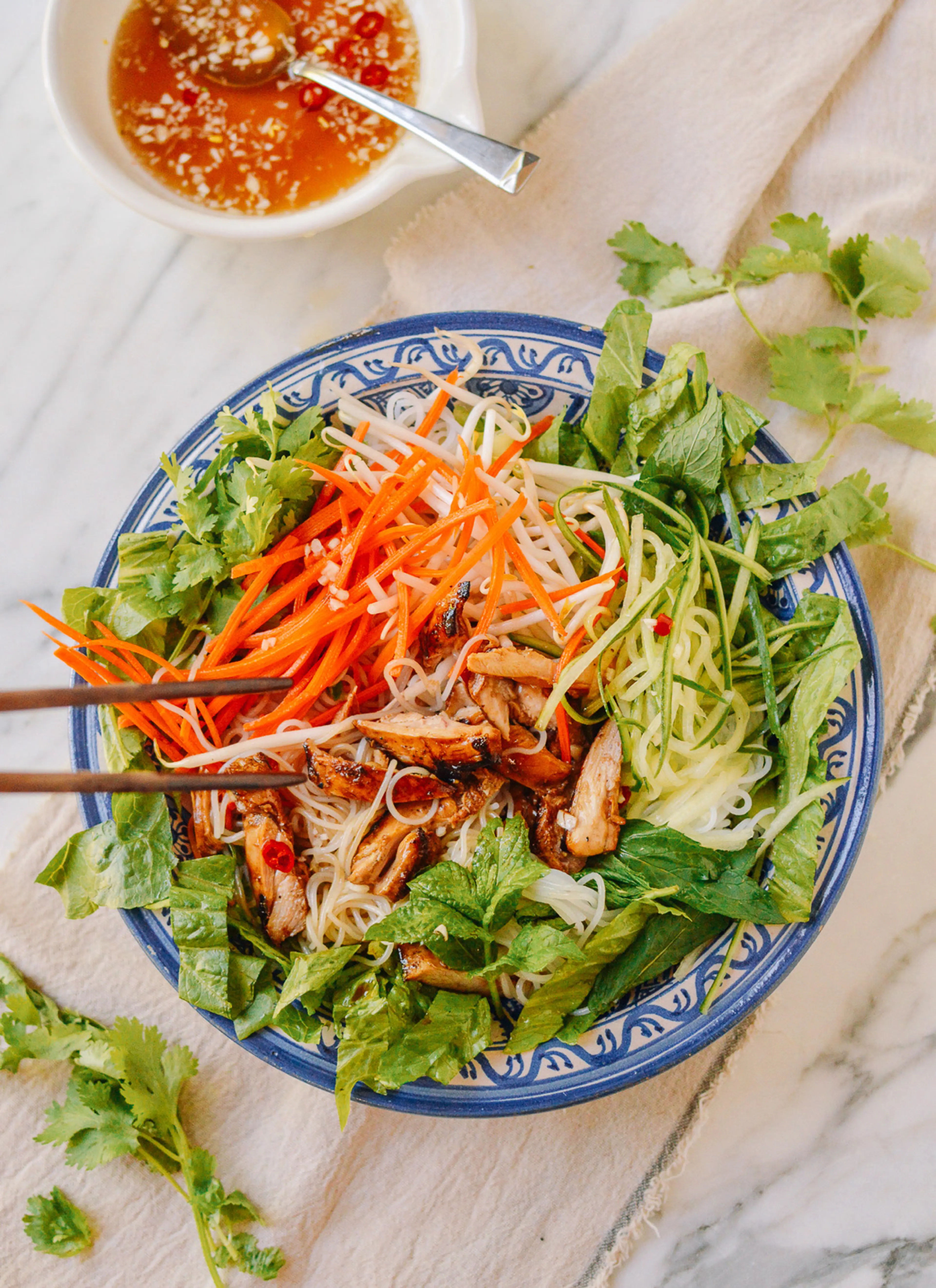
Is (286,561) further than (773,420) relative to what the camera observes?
No

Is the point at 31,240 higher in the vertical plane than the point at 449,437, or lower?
higher

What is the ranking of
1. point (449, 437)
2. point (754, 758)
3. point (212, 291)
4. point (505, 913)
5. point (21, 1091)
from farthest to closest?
point (212, 291) → point (21, 1091) → point (449, 437) → point (754, 758) → point (505, 913)

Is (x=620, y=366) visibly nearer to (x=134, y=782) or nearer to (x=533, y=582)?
(x=533, y=582)

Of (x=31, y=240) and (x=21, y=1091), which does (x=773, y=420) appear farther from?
(x=21, y=1091)

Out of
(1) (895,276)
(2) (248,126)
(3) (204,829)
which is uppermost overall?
(2) (248,126)

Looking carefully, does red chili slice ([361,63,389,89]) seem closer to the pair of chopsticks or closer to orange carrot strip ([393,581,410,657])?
orange carrot strip ([393,581,410,657])

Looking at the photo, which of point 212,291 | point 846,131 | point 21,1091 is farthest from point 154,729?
point 846,131

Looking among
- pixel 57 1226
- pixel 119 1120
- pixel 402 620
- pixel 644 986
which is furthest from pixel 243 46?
pixel 57 1226
